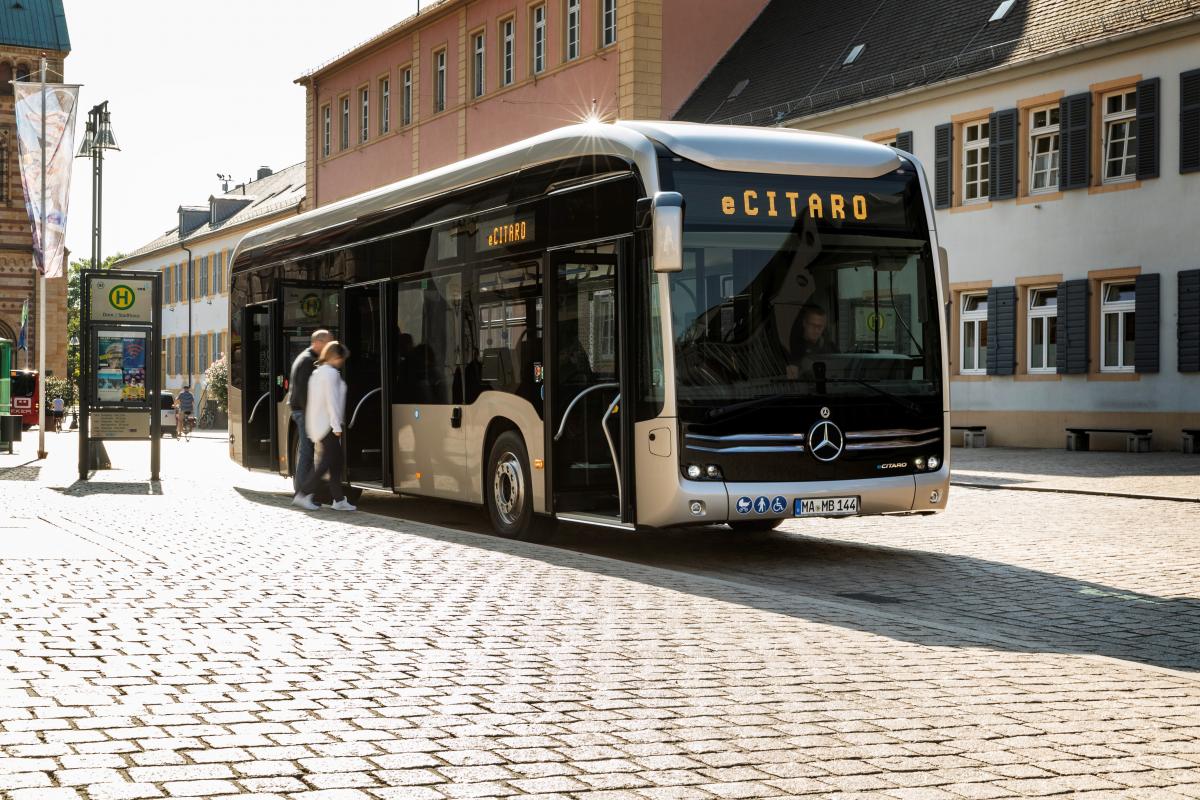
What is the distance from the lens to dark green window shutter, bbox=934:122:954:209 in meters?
32.8

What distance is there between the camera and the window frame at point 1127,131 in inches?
1123

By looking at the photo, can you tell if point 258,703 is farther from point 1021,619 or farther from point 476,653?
point 1021,619

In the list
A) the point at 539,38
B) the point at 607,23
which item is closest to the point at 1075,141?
the point at 607,23

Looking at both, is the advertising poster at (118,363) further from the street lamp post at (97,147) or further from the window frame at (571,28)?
the window frame at (571,28)

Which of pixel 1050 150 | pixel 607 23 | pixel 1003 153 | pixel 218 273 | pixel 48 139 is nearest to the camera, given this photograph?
pixel 48 139

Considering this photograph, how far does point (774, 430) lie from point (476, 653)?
466 cm

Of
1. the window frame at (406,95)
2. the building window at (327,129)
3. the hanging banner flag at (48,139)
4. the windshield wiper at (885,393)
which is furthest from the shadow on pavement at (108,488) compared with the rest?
the building window at (327,129)

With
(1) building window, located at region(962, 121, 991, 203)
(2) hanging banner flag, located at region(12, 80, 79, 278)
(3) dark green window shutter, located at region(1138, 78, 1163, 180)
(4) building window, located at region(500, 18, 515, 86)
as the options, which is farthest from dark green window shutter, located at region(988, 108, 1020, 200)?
(4) building window, located at region(500, 18, 515, 86)

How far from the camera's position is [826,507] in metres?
11.5

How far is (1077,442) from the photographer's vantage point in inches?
1158

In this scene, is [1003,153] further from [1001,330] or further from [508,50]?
[508,50]

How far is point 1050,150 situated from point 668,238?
2179 cm

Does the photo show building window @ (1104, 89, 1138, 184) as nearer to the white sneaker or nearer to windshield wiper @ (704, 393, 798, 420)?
the white sneaker

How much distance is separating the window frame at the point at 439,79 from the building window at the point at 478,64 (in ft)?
6.26
